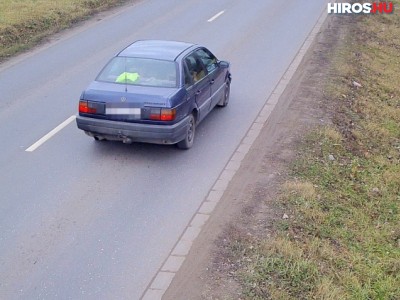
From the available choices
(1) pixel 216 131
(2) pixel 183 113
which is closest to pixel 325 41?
(1) pixel 216 131

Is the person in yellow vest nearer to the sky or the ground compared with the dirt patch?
nearer to the sky

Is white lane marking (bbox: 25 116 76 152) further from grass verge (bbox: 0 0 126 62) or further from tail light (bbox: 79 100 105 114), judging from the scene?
grass verge (bbox: 0 0 126 62)

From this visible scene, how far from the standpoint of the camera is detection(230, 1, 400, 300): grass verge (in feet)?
22.5

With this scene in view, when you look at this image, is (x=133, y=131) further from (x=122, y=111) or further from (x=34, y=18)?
(x=34, y=18)

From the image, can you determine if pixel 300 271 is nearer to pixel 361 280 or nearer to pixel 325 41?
pixel 361 280

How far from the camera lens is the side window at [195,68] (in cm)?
1069

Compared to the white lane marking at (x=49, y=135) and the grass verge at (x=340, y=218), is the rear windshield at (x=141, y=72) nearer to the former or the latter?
the white lane marking at (x=49, y=135)

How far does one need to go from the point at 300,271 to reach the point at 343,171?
3.38m

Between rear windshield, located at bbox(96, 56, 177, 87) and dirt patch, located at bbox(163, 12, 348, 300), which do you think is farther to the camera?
rear windshield, located at bbox(96, 56, 177, 87)

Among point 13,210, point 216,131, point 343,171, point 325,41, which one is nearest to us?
point 13,210

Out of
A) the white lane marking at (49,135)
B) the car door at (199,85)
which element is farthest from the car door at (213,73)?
the white lane marking at (49,135)

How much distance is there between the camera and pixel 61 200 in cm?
869

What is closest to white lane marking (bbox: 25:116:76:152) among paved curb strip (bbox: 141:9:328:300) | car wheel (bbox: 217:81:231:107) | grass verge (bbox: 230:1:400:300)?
car wheel (bbox: 217:81:231:107)

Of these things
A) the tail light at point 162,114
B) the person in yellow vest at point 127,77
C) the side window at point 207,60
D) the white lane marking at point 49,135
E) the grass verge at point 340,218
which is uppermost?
the person in yellow vest at point 127,77
